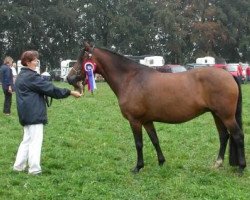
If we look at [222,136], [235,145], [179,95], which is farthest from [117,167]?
[235,145]

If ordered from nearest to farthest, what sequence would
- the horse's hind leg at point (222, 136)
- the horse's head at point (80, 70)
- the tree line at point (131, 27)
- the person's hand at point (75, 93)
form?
1. the person's hand at point (75, 93)
2. the horse's head at point (80, 70)
3. the horse's hind leg at point (222, 136)
4. the tree line at point (131, 27)

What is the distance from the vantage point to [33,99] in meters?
7.33

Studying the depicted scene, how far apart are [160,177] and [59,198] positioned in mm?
1942

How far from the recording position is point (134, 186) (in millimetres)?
6875

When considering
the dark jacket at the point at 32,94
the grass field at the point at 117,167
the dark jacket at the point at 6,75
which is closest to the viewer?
the grass field at the point at 117,167

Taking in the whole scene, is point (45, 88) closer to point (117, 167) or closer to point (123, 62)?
point (123, 62)

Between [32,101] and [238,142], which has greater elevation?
[32,101]

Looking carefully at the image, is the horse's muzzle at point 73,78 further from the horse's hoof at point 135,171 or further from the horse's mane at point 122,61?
the horse's hoof at point 135,171

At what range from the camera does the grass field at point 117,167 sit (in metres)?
6.49

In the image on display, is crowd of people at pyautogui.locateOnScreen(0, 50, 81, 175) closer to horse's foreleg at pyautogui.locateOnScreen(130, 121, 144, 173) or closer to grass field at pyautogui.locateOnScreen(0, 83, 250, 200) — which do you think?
grass field at pyautogui.locateOnScreen(0, 83, 250, 200)

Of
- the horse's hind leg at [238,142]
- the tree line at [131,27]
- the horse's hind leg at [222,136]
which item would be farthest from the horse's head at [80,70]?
the tree line at [131,27]

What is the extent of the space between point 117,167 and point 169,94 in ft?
5.73

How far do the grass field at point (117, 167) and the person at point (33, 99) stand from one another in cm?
48

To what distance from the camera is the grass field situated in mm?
6492
